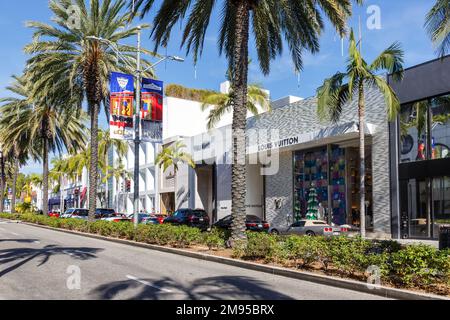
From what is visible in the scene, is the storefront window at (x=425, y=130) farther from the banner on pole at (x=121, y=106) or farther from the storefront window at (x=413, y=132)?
the banner on pole at (x=121, y=106)

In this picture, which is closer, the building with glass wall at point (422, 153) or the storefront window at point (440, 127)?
the building with glass wall at point (422, 153)

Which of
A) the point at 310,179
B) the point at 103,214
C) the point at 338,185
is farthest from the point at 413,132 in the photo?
the point at 103,214

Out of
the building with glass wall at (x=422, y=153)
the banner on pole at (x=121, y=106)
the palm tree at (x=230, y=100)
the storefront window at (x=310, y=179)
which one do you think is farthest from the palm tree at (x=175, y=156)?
the building with glass wall at (x=422, y=153)

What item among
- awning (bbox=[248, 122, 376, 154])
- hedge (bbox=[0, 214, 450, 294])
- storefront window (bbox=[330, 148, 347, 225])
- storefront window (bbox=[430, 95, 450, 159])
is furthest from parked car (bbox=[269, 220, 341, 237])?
hedge (bbox=[0, 214, 450, 294])

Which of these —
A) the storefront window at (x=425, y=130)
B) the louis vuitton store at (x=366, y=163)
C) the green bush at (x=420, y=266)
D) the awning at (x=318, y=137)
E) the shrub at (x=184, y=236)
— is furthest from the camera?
the awning at (x=318, y=137)

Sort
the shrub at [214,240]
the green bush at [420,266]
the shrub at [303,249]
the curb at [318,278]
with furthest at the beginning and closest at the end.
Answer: the shrub at [214,240] → the shrub at [303,249] → the green bush at [420,266] → the curb at [318,278]

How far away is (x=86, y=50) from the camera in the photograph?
2717 centimetres

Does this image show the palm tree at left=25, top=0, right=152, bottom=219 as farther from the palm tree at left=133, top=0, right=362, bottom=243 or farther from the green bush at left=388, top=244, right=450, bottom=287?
the green bush at left=388, top=244, right=450, bottom=287

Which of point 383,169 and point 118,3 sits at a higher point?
point 118,3

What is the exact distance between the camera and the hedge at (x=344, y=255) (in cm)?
939

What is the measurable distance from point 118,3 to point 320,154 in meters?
16.0

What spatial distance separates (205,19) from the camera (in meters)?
19.0
